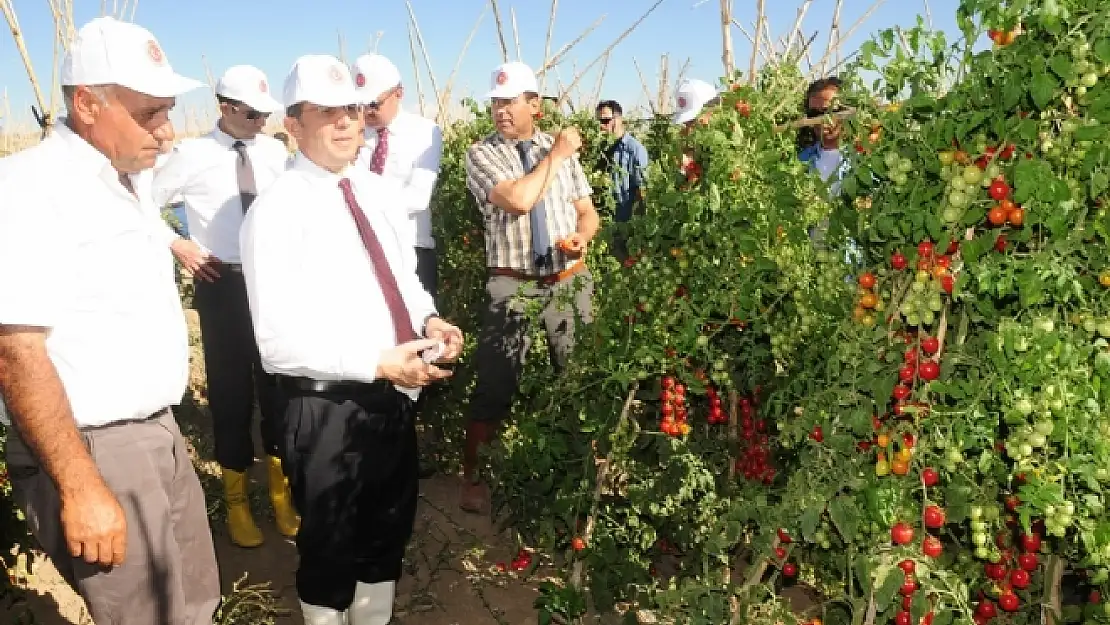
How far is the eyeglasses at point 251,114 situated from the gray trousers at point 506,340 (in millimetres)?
1349

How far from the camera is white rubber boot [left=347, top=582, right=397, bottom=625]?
9.16ft

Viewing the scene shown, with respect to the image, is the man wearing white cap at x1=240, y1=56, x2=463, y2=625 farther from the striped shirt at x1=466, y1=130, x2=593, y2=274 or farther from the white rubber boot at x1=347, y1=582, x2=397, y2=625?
the striped shirt at x1=466, y1=130, x2=593, y2=274

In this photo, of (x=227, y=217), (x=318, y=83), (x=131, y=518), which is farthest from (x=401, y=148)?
(x=131, y=518)

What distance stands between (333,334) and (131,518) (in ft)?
2.33

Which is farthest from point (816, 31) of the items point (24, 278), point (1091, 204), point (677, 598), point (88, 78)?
point (24, 278)

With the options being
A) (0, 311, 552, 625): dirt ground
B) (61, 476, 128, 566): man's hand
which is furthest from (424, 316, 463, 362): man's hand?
(61, 476, 128, 566): man's hand

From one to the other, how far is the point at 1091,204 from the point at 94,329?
2.19 metres

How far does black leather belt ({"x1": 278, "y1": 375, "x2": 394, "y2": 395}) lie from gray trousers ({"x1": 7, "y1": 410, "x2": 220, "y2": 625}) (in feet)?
1.22

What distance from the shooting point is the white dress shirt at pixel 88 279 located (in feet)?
5.55

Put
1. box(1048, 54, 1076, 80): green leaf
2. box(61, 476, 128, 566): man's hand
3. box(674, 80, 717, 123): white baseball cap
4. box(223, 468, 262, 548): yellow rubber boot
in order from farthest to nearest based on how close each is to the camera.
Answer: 1. box(674, 80, 717, 123): white baseball cap
2. box(223, 468, 262, 548): yellow rubber boot
3. box(61, 476, 128, 566): man's hand
4. box(1048, 54, 1076, 80): green leaf

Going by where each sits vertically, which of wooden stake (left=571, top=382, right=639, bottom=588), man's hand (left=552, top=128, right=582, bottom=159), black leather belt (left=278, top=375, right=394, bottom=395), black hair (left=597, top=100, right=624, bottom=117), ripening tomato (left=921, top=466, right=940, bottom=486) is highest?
Result: black hair (left=597, top=100, right=624, bottom=117)

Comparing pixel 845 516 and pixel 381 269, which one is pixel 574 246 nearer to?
pixel 381 269

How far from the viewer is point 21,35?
3.28 metres

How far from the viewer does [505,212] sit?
3.82m
